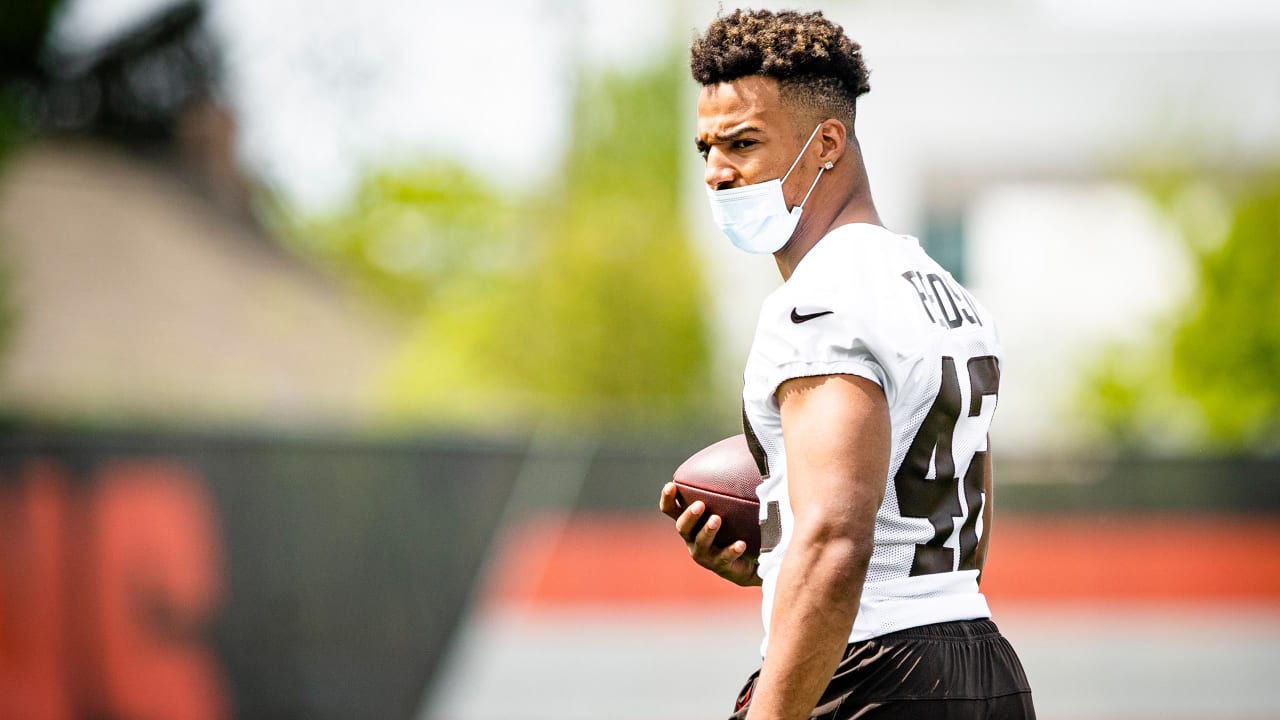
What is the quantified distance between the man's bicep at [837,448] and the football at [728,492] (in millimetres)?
435

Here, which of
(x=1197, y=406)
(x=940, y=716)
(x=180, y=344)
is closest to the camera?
(x=940, y=716)

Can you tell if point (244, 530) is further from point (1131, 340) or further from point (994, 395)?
point (1131, 340)

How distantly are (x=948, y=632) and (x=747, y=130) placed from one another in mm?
902

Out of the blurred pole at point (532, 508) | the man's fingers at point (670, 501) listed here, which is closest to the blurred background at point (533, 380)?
the blurred pole at point (532, 508)

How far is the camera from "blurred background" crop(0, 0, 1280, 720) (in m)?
8.02

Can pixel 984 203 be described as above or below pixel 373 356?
above

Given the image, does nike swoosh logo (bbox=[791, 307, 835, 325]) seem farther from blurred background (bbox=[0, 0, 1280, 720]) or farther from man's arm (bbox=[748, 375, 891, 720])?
blurred background (bbox=[0, 0, 1280, 720])

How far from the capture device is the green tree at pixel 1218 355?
13773 mm

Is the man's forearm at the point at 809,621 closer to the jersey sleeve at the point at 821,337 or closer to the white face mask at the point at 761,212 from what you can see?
the jersey sleeve at the point at 821,337

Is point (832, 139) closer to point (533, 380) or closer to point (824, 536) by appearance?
point (824, 536)

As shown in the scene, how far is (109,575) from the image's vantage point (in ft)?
25.7

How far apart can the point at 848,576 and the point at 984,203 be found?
52.9ft

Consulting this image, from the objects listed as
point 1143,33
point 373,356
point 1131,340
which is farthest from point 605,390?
point 373,356

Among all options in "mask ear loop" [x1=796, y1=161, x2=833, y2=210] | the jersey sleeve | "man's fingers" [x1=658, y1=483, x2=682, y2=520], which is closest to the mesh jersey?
the jersey sleeve
